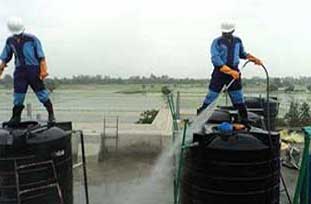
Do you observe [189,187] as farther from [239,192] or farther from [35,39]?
[35,39]

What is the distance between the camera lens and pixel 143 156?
8.41m

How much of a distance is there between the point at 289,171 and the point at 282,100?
3.97m

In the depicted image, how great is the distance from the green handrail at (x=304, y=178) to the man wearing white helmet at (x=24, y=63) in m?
2.69

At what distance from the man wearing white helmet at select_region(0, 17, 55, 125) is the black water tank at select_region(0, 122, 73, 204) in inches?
36.2

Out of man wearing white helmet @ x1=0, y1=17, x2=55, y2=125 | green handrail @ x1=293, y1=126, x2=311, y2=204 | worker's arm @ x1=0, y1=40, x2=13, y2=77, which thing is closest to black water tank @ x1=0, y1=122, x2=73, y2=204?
man wearing white helmet @ x1=0, y1=17, x2=55, y2=125

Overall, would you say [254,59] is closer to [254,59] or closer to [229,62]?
[254,59]

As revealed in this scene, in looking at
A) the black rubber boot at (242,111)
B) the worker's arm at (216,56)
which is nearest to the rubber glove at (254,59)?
the worker's arm at (216,56)

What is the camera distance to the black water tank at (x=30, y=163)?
12.6ft

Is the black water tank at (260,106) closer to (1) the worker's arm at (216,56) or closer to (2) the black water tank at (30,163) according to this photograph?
(1) the worker's arm at (216,56)

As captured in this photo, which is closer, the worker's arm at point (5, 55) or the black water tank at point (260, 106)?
the worker's arm at point (5, 55)

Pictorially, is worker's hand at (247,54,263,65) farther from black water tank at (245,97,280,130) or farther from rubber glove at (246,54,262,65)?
black water tank at (245,97,280,130)

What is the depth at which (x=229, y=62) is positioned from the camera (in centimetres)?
508

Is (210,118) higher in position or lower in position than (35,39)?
lower

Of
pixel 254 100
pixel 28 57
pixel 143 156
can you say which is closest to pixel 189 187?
pixel 28 57
